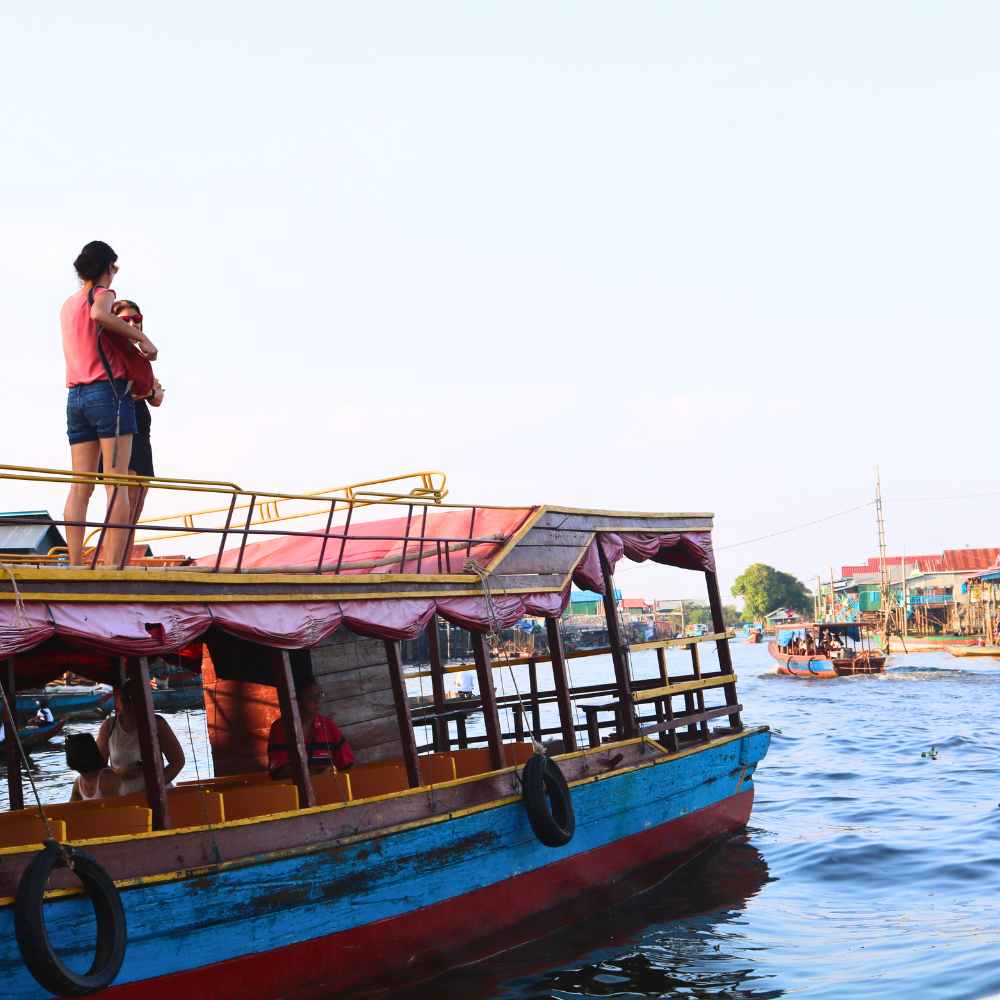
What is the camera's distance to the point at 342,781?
28.1ft

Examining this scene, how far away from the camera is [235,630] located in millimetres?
7422

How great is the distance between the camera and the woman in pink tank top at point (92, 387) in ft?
24.6

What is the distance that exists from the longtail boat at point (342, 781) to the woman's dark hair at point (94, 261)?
1.69 m

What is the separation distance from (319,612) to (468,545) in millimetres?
2128

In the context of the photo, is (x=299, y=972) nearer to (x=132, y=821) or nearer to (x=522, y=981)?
(x=132, y=821)

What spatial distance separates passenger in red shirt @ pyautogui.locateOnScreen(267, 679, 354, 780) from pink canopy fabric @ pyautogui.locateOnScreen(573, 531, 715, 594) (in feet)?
9.02

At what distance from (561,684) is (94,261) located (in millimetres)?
5238

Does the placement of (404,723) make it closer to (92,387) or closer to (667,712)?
(92,387)

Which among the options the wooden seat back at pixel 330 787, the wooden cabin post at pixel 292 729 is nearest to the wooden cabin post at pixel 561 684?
the wooden seat back at pixel 330 787

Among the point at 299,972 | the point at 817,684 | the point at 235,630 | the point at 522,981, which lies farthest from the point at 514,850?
the point at 817,684

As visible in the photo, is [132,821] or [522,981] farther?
[522,981]

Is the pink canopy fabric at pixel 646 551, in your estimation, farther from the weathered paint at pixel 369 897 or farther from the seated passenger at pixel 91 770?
the seated passenger at pixel 91 770

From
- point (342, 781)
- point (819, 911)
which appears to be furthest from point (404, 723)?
point (819, 911)

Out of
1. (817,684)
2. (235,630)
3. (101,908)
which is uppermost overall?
(235,630)
